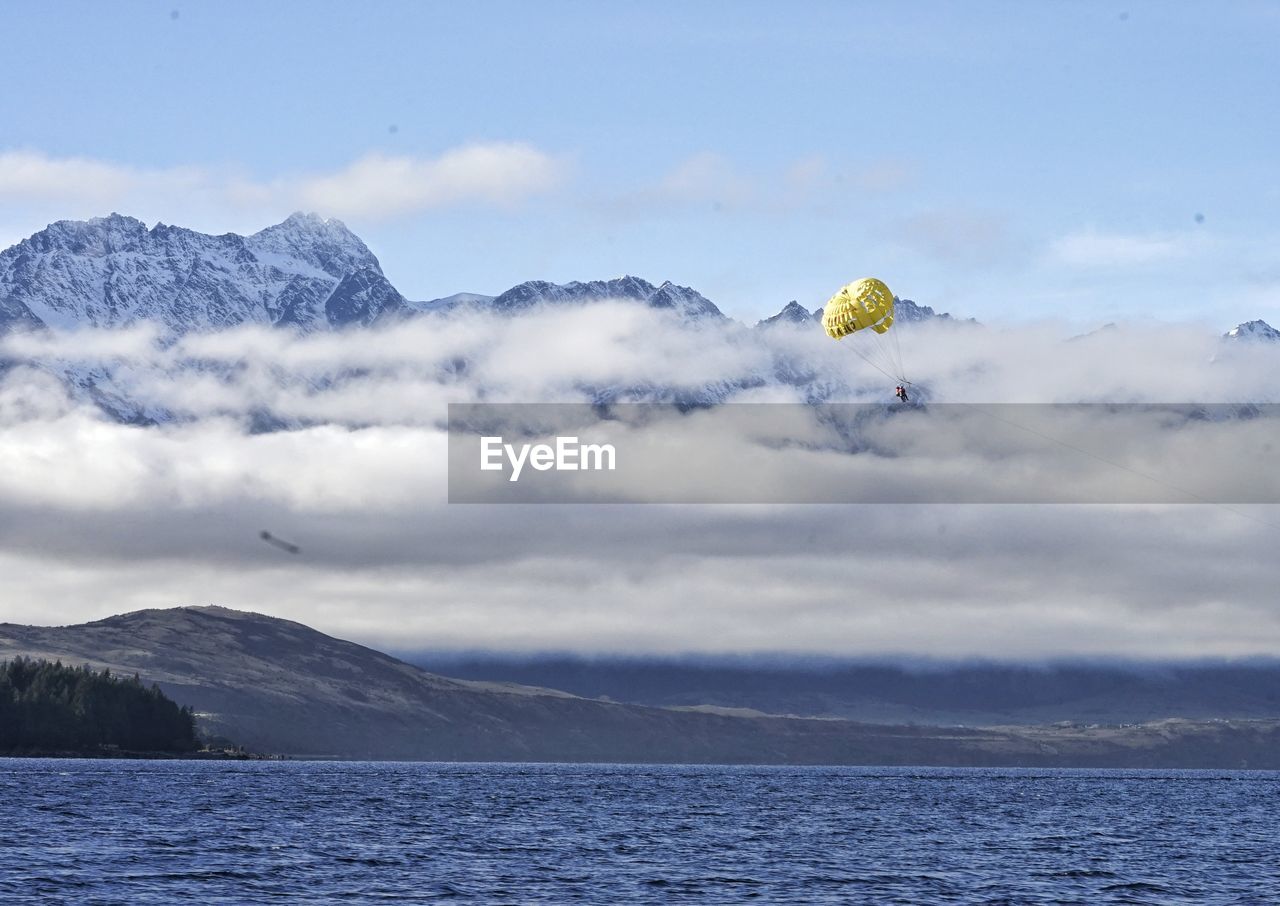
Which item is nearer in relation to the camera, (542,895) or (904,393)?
(542,895)

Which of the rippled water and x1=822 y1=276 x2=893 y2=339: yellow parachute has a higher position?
x1=822 y1=276 x2=893 y2=339: yellow parachute

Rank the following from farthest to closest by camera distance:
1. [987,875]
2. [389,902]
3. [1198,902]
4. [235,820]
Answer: [235,820]
[987,875]
[1198,902]
[389,902]

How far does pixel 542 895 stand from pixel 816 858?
44.2 meters

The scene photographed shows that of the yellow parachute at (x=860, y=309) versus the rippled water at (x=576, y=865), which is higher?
the yellow parachute at (x=860, y=309)

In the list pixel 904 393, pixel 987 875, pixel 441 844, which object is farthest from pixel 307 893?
pixel 904 393

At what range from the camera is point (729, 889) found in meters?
127

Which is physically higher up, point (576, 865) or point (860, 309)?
point (860, 309)

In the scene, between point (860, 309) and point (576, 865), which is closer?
point (576, 865)

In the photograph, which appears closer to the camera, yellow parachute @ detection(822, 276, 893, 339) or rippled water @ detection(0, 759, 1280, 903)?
rippled water @ detection(0, 759, 1280, 903)

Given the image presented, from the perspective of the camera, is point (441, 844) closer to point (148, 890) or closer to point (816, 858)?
point (816, 858)

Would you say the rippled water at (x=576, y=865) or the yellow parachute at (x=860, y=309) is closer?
the rippled water at (x=576, y=865)

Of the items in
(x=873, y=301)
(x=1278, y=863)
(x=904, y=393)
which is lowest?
(x=1278, y=863)

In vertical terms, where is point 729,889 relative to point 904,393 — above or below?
below

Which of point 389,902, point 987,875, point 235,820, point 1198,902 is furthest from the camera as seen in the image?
point 235,820
